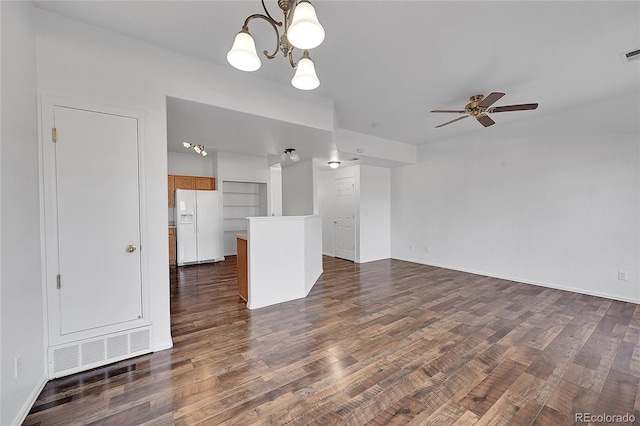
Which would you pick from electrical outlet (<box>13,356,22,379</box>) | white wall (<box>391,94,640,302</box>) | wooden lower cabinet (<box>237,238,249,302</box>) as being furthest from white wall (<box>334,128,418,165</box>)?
electrical outlet (<box>13,356,22,379</box>)

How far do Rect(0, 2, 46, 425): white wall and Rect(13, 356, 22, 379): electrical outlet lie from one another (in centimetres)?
3

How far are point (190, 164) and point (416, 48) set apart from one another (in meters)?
6.15

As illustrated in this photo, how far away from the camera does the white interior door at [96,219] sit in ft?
6.68

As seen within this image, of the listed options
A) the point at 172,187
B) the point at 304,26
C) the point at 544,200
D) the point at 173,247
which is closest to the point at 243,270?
the point at 304,26

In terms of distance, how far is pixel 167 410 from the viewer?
1.66 metres

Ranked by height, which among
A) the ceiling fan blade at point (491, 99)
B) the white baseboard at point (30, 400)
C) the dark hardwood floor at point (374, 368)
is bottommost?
the dark hardwood floor at point (374, 368)

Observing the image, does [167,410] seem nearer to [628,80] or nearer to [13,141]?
[13,141]

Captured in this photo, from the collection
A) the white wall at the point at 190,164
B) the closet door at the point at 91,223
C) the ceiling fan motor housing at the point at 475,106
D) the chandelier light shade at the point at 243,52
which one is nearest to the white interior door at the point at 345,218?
the ceiling fan motor housing at the point at 475,106

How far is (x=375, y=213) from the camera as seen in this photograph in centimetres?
658

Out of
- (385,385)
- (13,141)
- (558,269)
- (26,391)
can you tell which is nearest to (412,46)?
(385,385)

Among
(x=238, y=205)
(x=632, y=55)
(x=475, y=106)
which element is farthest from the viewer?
(x=238, y=205)

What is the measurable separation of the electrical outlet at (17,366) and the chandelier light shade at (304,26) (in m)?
2.51

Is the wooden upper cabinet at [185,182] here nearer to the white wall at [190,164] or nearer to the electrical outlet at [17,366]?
the white wall at [190,164]

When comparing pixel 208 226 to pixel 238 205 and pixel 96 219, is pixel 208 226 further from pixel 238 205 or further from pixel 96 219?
pixel 96 219
